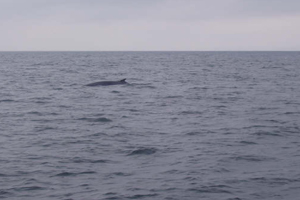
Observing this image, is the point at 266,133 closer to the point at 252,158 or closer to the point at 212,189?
the point at 252,158

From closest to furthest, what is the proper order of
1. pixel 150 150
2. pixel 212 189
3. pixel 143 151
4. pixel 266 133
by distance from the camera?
pixel 212 189 → pixel 143 151 → pixel 150 150 → pixel 266 133

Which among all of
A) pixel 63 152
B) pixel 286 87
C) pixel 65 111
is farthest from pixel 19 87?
pixel 63 152

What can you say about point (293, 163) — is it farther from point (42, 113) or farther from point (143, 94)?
point (143, 94)

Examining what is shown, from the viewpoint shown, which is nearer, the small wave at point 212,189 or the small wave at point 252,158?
the small wave at point 212,189

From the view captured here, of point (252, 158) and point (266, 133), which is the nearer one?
point (252, 158)

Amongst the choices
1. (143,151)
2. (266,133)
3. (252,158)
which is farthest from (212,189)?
(266,133)

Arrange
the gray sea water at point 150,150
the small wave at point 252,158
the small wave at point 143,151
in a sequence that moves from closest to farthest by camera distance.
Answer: the gray sea water at point 150,150, the small wave at point 252,158, the small wave at point 143,151

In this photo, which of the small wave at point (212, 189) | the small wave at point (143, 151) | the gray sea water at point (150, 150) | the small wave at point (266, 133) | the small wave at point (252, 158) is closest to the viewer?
the small wave at point (212, 189)

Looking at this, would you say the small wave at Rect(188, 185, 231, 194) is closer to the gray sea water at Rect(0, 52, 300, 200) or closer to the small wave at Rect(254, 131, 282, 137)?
the gray sea water at Rect(0, 52, 300, 200)

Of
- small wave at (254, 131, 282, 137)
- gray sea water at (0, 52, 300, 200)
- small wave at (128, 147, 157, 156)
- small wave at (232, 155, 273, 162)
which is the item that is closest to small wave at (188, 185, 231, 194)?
gray sea water at (0, 52, 300, 200)

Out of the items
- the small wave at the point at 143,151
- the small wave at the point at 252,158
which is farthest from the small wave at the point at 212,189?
the small wave at the point at 143,151

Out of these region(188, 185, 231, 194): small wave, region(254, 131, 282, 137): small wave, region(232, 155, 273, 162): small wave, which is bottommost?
region(188, 185, 231, 194): small wave

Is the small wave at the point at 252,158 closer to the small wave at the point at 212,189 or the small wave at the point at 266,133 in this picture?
the small wave at the point at 212,189

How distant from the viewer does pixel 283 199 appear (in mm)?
12047
